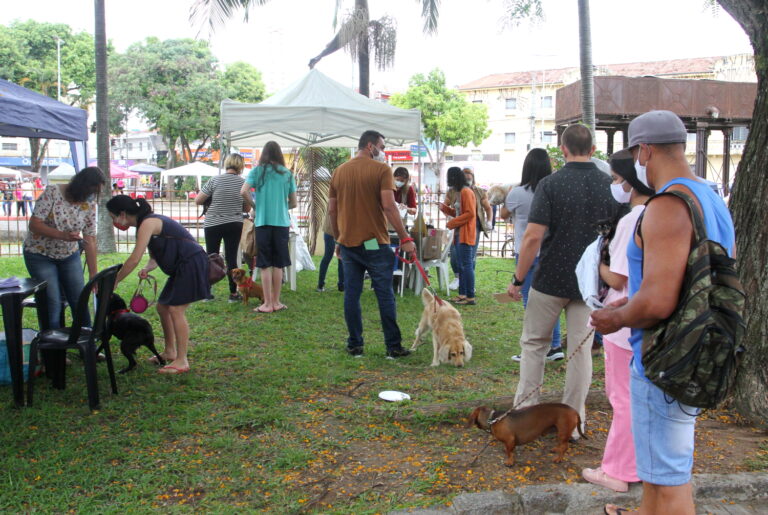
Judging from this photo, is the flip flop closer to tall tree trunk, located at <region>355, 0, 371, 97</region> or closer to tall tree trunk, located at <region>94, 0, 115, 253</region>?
tall tree trunk, located at <region>94, 0, 115, 253</region>

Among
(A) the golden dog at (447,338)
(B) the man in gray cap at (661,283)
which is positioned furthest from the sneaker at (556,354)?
(B) the man in gray cap at (661,283)

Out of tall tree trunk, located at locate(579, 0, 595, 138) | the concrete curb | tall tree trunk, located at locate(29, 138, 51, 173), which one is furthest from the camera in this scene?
tall tree trunk, located at locate(29, 138, 51, 173)

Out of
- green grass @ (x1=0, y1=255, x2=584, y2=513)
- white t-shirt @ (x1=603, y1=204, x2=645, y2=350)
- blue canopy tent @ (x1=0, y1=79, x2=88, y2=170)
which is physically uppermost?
blue canopy tent @ (x1=0, y1=79, x2=88, y2=170)

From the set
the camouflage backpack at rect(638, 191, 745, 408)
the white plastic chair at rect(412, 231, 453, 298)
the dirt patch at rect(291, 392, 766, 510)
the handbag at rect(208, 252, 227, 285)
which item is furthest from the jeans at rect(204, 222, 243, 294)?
the camouflage backpack at rect(638, 191, 745, 408)

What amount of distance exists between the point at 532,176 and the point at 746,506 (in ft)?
9.35

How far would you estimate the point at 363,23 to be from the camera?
13.7 meters

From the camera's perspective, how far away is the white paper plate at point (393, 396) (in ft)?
14.7

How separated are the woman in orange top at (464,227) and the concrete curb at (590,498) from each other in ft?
16.3

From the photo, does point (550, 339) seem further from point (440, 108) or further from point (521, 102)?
point (521, 102)

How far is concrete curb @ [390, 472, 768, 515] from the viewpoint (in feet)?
9.75

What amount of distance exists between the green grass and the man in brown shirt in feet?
2.27

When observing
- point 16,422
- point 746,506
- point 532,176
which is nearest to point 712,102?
point 532,176

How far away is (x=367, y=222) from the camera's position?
17.5 feet

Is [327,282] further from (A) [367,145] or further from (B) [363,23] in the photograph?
(B) [363,23]
